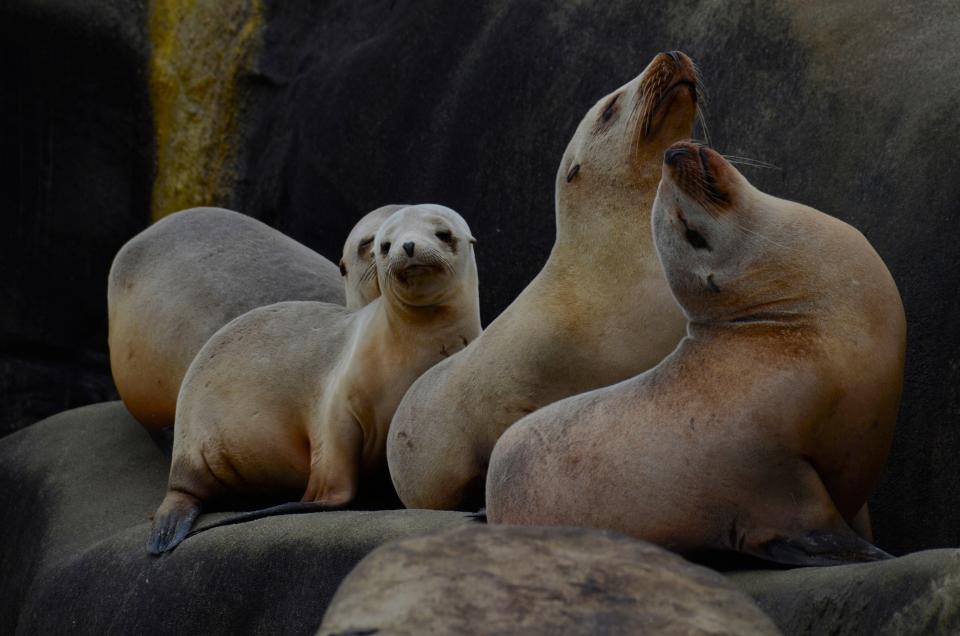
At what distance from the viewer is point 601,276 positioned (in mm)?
4824

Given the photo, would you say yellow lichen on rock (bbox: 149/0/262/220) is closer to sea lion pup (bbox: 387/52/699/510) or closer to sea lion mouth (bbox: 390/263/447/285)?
sea lion mouth (bbox: 390/263/447/285)

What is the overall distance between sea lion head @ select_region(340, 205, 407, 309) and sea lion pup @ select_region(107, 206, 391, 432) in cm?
47

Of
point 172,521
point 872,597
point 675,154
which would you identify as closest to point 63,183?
point 172,521

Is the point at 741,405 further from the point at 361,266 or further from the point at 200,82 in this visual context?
the point at 200,82

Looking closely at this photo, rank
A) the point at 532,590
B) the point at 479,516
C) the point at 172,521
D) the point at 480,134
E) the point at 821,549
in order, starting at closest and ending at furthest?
the point at 532,590 → the point at 821,549 → the point at 479,516 → the point at 172,521 → the point at 480,134

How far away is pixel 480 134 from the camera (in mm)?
7547

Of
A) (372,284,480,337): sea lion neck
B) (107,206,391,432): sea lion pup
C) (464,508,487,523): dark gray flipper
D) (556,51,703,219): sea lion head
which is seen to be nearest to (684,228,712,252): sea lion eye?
(556,51,703,219): sea lion head

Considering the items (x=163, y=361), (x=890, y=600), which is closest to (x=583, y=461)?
(x=890, y=600)

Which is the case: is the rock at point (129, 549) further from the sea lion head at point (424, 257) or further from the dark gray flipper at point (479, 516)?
the sea lion head at point (424, 257)

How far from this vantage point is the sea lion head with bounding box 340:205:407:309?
20.9 feet

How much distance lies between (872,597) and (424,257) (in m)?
2.51

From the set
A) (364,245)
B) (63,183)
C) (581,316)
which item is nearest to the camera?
(581,316)

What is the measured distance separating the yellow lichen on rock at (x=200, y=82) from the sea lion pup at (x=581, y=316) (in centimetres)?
436

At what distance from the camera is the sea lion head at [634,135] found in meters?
4.85
